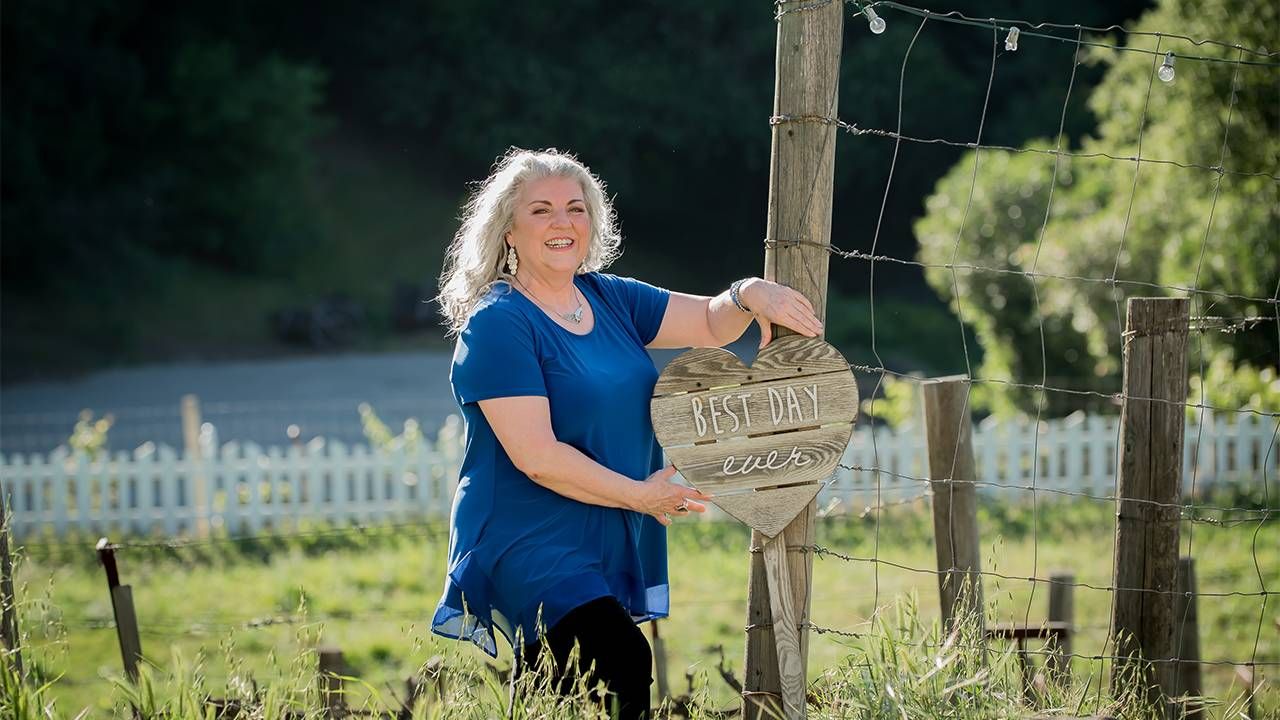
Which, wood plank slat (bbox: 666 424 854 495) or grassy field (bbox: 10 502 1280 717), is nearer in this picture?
wood plank slat (bbox: 666 424 854 495)

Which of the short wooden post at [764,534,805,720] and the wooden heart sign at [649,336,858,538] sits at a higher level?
the wooden heart sign at [649,336,858,538]

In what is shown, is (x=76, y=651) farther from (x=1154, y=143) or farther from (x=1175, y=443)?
(x=1154, y=143)

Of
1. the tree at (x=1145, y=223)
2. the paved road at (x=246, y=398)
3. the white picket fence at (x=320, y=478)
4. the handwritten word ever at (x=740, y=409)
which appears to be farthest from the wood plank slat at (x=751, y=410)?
the paved road at (x=246, y=398)

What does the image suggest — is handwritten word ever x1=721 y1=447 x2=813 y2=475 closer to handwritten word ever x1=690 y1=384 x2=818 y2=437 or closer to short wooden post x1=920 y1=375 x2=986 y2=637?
handwritten word ever x1=690 y1=384 x2=818 y2=437

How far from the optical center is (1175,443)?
317cm

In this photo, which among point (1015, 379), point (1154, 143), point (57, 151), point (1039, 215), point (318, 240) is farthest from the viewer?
point (318, 240)

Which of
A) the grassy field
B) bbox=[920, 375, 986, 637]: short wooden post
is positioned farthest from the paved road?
bbox=[920, 375, 986, 637]: short wooden post

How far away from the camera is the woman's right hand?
2.73 meters

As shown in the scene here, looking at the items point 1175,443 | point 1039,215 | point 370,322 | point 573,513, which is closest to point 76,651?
point 573,513

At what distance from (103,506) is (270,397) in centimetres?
1008

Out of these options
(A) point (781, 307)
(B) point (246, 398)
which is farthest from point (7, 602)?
(B) point (246, 398)

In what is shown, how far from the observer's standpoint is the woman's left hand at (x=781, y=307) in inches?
109

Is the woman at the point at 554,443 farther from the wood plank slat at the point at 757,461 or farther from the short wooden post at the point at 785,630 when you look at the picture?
the short wooden post at the point at 785,630

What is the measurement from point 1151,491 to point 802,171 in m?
1.25
